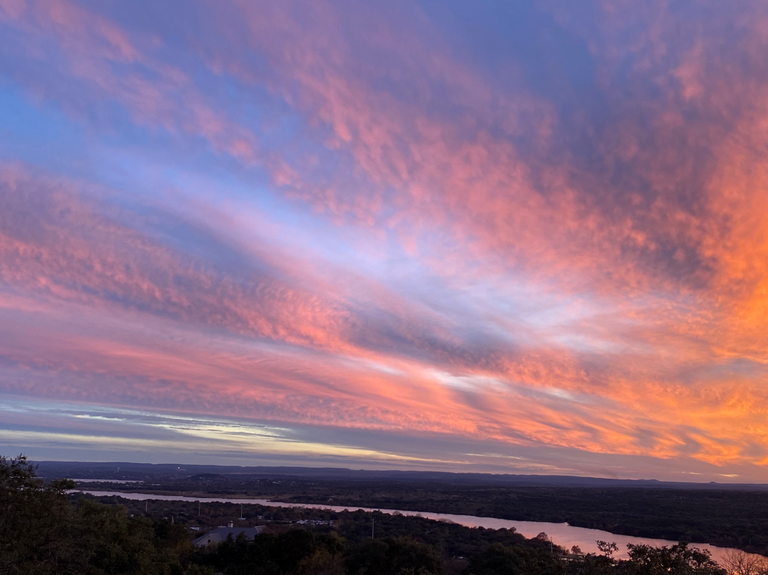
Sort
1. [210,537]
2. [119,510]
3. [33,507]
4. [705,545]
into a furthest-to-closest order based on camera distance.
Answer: [705,545] → [210,537] → [119,510] → [33,507]

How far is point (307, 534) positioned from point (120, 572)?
42.2 ft

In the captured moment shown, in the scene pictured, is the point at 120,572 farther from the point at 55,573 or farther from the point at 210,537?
the point at 210,537

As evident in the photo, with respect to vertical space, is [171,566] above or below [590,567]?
below

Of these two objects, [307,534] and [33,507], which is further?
[307,534]

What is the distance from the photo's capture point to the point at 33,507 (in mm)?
14266

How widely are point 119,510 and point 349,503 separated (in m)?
74.7

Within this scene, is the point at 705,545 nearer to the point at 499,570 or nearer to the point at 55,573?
the point at 499,570

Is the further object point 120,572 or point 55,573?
point 120,572

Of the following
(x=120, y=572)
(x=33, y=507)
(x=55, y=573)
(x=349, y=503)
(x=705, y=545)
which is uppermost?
(x=33, y=507)

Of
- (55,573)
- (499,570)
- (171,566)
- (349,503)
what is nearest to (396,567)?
(499,570)

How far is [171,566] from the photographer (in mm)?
25016

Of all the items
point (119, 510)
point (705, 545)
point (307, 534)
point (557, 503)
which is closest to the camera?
point (119, 510)

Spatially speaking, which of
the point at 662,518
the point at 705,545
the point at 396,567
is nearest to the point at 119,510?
the point at 396,567

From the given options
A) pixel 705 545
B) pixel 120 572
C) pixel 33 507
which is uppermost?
pixel 33 507
